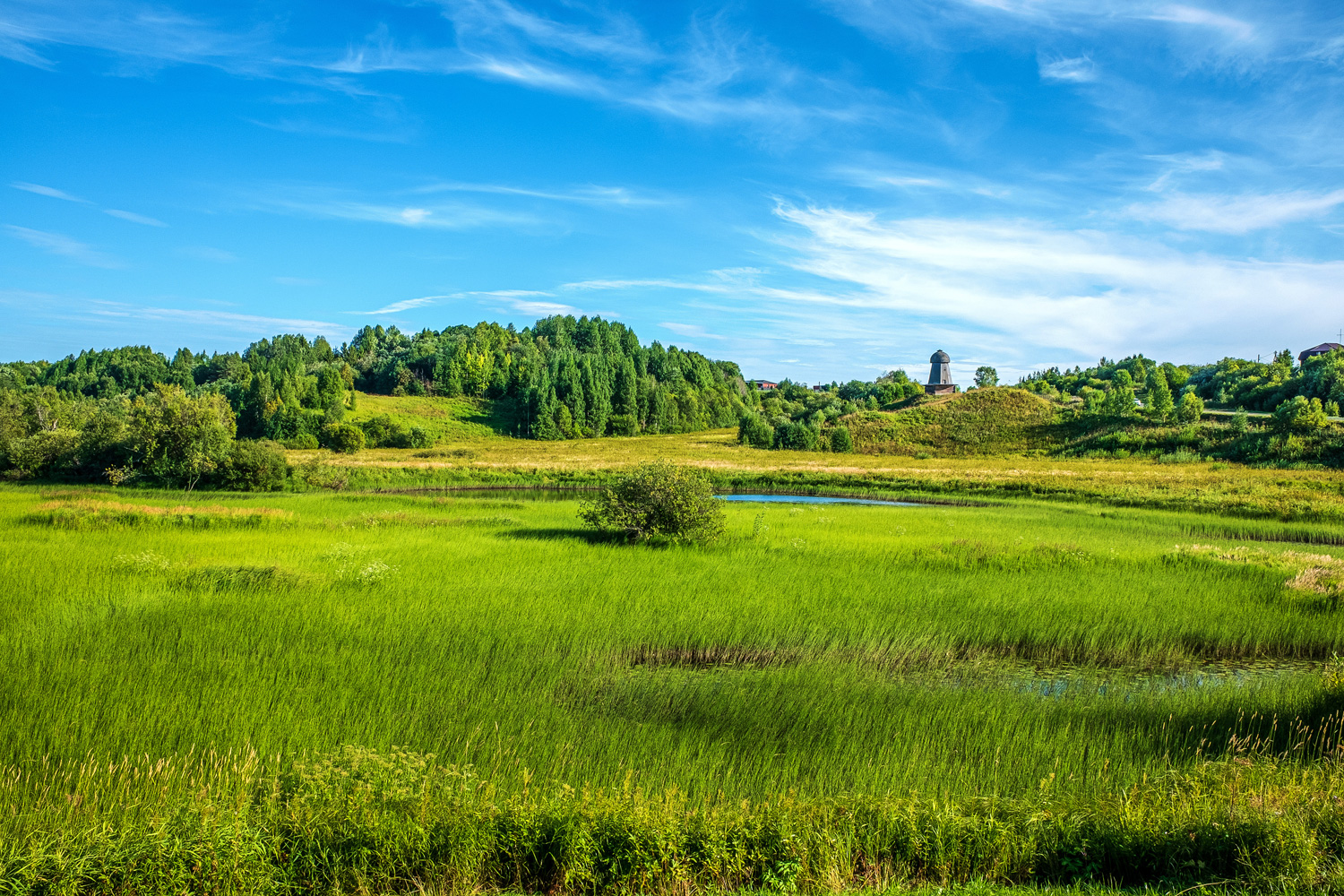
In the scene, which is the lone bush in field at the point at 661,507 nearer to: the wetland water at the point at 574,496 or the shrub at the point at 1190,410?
the wetland water at the point at 574,496

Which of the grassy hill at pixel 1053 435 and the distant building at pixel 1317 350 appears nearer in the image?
the grassy hill at pixel 1053 435

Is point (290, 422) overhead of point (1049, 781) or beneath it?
overhead

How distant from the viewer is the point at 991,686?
34.2 ft

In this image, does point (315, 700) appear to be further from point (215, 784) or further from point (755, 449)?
point (755, 449)

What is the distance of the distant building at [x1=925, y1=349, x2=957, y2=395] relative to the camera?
15525 centimetres

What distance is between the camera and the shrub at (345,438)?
3061 inches

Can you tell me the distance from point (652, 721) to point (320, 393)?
373 feet

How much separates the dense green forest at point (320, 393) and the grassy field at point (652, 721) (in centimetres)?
2316

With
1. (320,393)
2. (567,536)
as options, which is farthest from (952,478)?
(320,393)

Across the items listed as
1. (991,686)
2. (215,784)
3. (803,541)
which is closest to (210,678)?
(215,784)

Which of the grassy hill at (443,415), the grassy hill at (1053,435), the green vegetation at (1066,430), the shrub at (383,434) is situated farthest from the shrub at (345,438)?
the grassy hill at (1053,435)

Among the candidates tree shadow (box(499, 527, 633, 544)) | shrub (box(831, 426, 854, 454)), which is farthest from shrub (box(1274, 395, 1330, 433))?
tree shadow (box(499, 527, 633, 544))

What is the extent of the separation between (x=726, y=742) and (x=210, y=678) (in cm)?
708

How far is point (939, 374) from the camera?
158m
